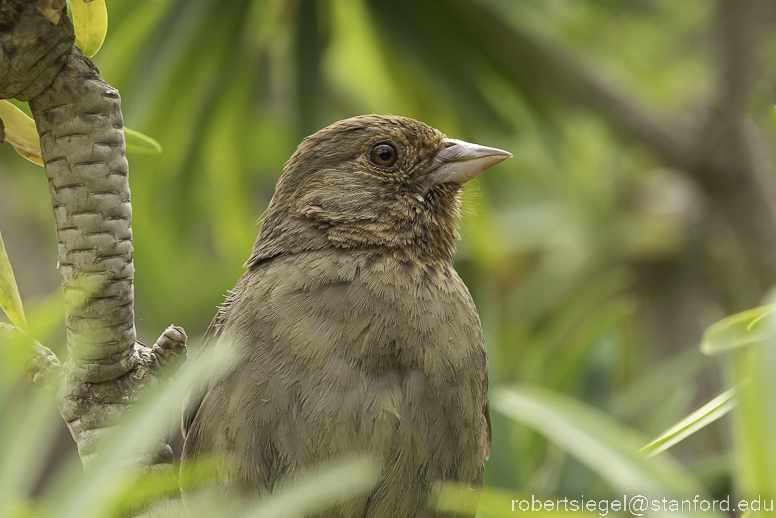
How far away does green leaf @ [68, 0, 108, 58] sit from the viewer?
1.69 metres

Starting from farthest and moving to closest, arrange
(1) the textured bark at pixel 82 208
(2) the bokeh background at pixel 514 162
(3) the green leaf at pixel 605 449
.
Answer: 1. (2) the bokeh background at pixel 514 162
2. (3) the green leaf at pixel 605 449
3. (1) the textured bark at pixel 82 208

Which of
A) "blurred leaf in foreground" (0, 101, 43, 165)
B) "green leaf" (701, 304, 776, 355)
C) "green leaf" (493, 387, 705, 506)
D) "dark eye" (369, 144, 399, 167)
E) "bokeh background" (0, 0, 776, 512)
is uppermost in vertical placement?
"bokeh background" (0, 0, 776, 512)

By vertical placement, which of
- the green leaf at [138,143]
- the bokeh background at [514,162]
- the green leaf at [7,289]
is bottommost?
the green leaf at [7,289]

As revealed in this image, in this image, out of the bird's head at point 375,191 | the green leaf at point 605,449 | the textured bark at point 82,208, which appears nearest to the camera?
the textured bark at point 82,208

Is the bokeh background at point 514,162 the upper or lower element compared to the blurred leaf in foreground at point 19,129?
upper

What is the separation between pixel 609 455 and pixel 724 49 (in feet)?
9.93

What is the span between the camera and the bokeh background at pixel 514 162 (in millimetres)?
3869

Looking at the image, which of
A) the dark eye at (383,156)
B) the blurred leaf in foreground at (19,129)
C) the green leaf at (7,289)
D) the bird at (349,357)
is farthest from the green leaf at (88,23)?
the dark eye at (383,156)

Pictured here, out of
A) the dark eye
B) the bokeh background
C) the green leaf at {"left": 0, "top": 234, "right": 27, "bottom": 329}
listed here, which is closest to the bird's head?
the dark eye

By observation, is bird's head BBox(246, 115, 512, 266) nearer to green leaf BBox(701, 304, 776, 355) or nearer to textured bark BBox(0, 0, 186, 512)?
textured bark BBox(0, 0, 186, 512)

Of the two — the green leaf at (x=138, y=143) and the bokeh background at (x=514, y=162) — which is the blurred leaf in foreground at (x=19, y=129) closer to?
the green leaf at (x=138, y=143)

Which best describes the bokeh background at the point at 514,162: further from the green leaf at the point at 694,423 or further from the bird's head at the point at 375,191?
the green leaf at the point at 694,423

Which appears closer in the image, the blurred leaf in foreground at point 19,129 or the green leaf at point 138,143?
the blurred leaf in foreground at point 19,129

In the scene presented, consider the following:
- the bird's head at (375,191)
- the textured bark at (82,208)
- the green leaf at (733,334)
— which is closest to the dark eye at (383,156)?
the bird's head at (375,191)
